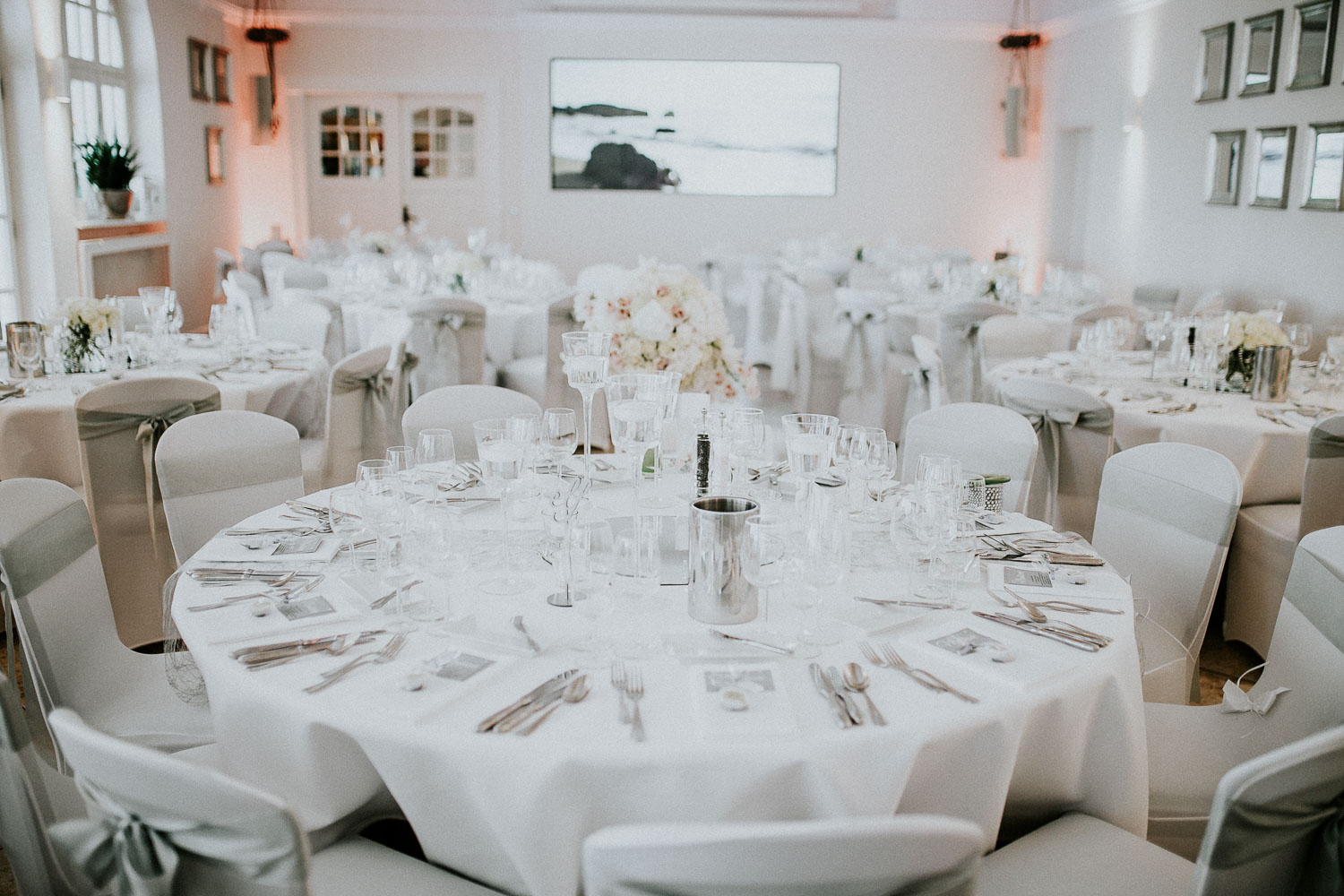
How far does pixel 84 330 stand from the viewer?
4094 mm

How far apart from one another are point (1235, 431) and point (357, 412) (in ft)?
10.8

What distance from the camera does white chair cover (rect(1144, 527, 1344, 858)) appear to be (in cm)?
202

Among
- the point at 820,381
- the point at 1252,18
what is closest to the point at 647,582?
the point at 820,381

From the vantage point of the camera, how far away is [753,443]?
262 cm

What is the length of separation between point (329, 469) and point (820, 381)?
13.1 ft

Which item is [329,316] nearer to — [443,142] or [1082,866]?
[1082,866]

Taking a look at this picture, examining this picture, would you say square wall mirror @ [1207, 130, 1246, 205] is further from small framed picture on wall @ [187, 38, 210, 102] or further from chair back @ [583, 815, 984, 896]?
small framed picture on wall @ [187, 38, 210, 102]

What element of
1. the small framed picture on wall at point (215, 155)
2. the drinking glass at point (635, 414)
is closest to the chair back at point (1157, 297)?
the drinking glass at point (635, 414)

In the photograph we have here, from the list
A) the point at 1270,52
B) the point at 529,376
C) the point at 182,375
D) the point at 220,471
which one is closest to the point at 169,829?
the point at 220,471

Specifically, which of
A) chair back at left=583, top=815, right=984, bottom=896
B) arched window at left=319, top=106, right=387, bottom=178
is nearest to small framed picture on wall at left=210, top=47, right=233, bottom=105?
arched window at left=319, top=106, right=387, bottom=178

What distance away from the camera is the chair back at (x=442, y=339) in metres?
5.54

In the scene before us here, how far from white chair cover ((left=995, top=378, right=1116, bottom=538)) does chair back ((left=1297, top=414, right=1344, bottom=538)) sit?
624 millimetres

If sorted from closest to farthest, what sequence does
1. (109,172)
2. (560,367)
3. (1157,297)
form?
(560,367)
(109,172)
(1157,297)

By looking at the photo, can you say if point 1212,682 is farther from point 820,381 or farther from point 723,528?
point 820,381
